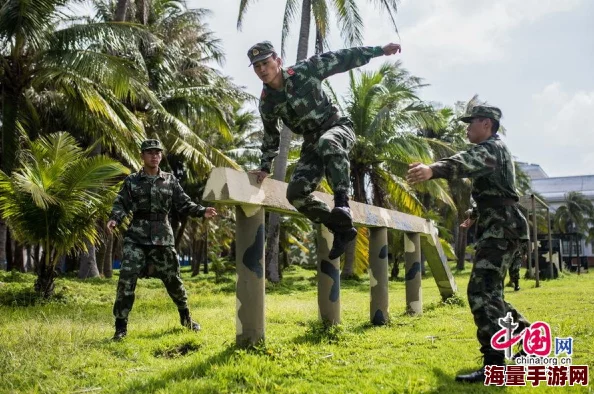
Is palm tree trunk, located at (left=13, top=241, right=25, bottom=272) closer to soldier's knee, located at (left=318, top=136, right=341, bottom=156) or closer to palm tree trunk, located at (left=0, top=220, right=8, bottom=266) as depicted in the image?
palm tree trunk, located at (left=0, top=220, right=8, bottom=266)

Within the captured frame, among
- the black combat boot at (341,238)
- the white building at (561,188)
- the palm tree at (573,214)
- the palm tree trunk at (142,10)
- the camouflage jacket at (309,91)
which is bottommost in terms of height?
the black combat boot at (341,238)

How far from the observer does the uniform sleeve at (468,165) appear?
12.9ft

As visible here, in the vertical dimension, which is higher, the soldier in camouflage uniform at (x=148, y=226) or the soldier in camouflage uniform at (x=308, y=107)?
the soldier in camouflage uniform at (x=308, y=107)

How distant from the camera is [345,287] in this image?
1820 cm

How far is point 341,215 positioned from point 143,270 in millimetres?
2912

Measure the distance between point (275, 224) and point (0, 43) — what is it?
9581 mm

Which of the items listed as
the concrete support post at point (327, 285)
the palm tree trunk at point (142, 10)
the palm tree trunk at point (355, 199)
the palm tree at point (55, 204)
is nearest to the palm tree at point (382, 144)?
the palm tree trunk at point (355, 199)

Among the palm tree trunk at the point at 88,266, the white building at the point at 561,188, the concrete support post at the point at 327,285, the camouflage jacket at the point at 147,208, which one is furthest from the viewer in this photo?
the white building at the point at 561,188

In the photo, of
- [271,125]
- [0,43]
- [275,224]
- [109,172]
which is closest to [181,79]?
[275,224]

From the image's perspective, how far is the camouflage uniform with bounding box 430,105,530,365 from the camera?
4.21 meters

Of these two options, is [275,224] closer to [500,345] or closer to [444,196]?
[444,196]

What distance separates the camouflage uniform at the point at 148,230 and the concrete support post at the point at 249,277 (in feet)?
4.04

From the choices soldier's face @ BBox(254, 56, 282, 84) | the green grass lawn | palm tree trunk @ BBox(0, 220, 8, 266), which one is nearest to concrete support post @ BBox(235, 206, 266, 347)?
the green grass lawn

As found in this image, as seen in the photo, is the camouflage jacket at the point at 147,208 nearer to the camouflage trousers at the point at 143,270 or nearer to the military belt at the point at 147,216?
the military belt at the point at 147,216
